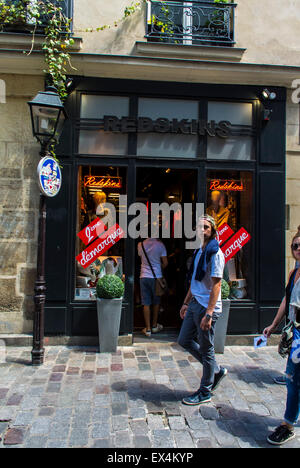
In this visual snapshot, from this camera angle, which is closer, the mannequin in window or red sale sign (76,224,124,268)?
red sale sign (76,224,124,268)

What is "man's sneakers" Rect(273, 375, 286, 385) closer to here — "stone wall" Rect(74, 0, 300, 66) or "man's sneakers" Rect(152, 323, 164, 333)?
"man's sneakers" Rect(152, 323, 164, 333)

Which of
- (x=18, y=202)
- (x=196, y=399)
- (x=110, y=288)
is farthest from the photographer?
(x=18, y=202)

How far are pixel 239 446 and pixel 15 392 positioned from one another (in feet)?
8.04

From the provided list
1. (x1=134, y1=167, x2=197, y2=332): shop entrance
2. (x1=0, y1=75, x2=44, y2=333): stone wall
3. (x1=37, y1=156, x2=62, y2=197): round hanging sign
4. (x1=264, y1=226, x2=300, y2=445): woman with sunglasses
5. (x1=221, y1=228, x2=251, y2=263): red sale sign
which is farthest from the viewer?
(x1=134, y1=167, x2=197, y2=332): shop entrance

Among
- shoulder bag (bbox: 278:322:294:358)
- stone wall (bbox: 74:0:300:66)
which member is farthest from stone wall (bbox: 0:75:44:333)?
shoulder bag (bbox: 278:322:294:358)

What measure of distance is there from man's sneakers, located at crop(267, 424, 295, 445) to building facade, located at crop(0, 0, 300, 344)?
288cm

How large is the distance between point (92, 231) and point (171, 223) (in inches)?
112

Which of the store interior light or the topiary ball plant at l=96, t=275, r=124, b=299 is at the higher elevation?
the store interior light

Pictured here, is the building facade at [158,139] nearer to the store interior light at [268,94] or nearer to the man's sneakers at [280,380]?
the store interior light at [268,94]

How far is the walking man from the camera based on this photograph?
3792 mm

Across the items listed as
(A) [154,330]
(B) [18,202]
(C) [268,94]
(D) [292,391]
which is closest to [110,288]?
(A) [154,330]

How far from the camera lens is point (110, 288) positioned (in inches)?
213

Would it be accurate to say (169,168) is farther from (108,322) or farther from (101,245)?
(108,322)
